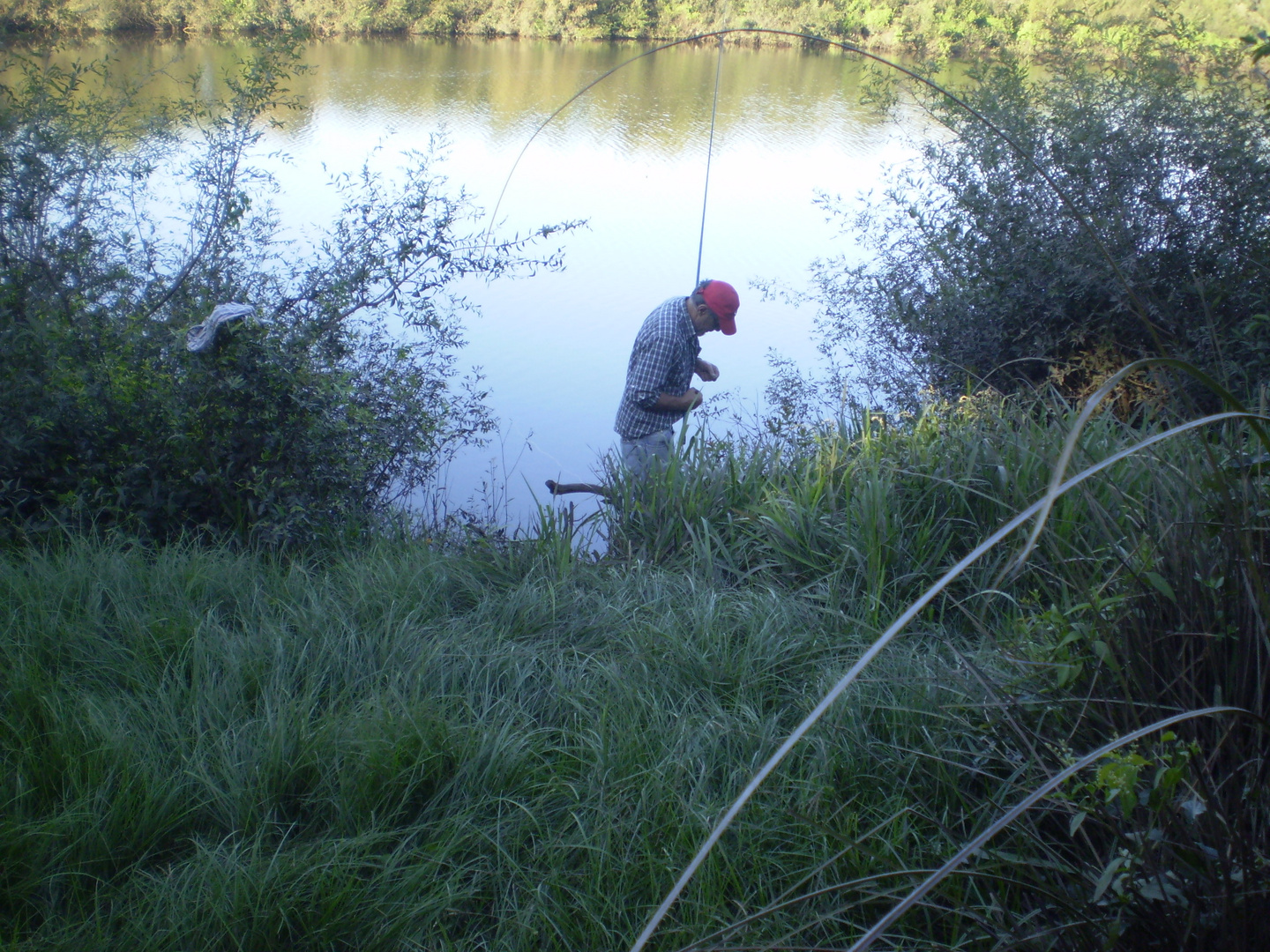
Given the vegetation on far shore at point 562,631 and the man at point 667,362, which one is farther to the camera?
the man at point 667,362

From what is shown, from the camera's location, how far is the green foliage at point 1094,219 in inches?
223

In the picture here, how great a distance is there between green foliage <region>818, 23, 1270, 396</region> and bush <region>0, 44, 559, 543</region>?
321 centimetres

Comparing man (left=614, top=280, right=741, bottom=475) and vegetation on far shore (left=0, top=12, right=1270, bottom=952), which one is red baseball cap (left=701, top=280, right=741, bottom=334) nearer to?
man (left=614, top=280, right=741, bottom=475)

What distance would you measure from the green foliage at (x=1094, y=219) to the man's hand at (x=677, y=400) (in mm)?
1624

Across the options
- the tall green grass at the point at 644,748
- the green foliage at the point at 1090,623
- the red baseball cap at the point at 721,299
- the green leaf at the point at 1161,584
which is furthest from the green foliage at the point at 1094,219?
the green leaf at the point at 1161,584

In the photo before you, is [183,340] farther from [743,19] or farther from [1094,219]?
[743,19]

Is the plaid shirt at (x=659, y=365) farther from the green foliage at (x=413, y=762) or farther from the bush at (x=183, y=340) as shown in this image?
the green foliage at (x=413, y=762)

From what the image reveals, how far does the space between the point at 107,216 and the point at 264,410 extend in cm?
226

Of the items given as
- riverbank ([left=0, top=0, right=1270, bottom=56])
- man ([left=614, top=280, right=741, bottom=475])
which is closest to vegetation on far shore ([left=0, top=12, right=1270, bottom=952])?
riverbank ([left=0, top=0, right=1270, bottom=56])

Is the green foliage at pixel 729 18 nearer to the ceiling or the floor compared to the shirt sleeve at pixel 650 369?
nearer to the ceiling

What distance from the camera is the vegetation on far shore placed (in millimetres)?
1728

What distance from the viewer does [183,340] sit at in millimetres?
4207

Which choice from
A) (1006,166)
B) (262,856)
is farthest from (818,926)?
(1006,166)

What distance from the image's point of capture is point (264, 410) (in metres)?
4.16
